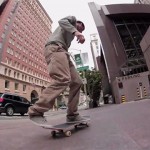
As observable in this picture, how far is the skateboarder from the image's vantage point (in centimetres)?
252

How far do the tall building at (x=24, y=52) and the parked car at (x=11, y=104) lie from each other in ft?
74.8

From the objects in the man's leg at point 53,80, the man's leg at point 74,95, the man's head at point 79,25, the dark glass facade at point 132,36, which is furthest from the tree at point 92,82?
the man's leg at point 53,80

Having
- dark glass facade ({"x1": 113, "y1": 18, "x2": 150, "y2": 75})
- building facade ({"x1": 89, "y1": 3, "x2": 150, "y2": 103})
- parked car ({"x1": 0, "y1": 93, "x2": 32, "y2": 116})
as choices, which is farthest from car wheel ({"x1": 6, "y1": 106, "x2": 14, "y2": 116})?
dark glass facade ({"x1": 113, "y1": 18, "x2": 150, "y2": 75})

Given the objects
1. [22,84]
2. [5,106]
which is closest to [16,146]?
[5,106]

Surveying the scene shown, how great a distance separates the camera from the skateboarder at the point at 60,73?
2518 mm

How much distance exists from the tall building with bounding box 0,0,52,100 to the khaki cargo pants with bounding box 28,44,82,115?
35743 millimetres

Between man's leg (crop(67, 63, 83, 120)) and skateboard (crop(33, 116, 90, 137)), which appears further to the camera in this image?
man's leg (crop(67, 63, 83, 120))

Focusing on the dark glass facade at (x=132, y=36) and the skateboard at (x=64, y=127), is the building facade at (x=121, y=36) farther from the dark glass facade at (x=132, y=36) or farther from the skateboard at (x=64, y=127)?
the skateboard at (x=64, y=127)

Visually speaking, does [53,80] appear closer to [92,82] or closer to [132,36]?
[92,82]

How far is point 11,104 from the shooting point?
15.3 m

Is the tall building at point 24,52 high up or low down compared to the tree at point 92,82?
up

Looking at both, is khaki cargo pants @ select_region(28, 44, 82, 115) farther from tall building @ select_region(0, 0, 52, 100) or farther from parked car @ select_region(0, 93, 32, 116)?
tall building @ select_region(0, 0, 52, 100)

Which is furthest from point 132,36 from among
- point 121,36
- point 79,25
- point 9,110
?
point 79,25

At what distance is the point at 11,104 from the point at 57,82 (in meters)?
13.6
